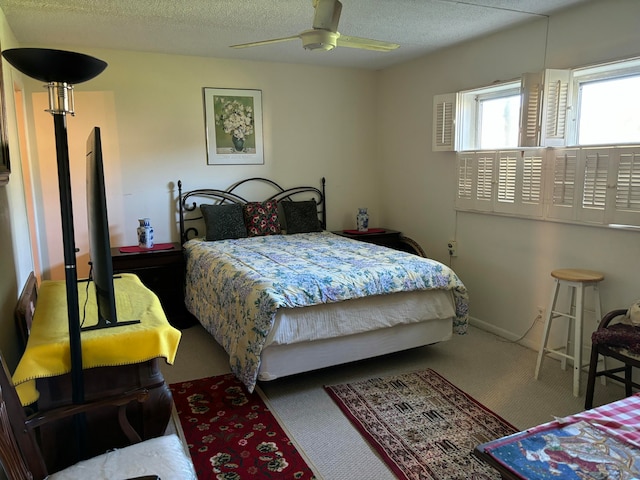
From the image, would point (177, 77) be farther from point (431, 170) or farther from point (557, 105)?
point (557, 105)

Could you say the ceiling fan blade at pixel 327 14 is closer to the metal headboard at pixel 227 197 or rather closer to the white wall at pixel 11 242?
the white wall at pixel 11 242

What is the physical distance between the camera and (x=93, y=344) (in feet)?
5.55

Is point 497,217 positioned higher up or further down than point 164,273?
higher up

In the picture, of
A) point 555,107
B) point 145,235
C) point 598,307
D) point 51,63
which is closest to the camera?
point 51,63

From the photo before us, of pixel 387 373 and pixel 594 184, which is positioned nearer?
pixel 594 184

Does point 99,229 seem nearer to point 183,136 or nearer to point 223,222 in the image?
point 223,222

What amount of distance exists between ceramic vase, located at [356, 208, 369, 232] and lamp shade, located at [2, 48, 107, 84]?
3.67 m

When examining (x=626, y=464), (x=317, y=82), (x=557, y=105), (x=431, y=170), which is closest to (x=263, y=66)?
(x=317, y=82)

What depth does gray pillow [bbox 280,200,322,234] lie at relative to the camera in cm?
475

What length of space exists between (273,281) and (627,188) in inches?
88.8

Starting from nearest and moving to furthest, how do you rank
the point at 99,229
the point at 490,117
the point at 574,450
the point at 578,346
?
the point at 574,450, the point at 99,229, the point at 578,346, the point at 490,117

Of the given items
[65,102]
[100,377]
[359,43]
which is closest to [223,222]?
[359,43]

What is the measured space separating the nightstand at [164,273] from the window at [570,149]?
2788 mm

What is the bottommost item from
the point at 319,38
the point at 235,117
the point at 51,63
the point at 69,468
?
the point at 69,468
